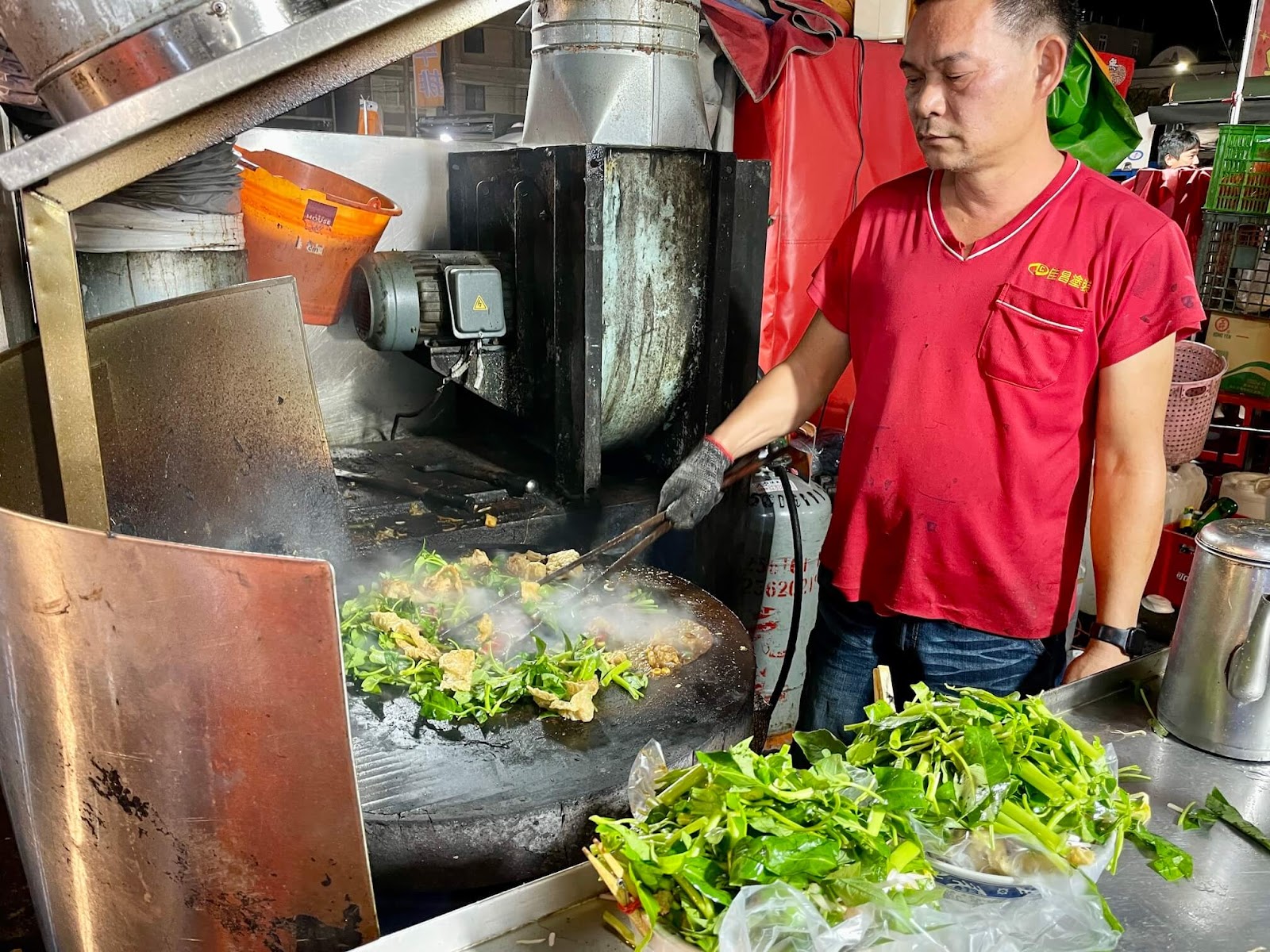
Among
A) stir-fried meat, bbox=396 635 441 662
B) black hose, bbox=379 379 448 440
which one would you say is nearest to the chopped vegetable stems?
stir-fried meat, bbox=396 635 441 662

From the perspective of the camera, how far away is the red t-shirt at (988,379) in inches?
79.7

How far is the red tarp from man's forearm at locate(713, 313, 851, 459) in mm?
2624

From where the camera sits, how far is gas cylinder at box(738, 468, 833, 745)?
13.0 feet

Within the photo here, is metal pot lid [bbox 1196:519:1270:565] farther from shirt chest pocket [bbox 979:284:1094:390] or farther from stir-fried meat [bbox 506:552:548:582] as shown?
stir-fried meat [bbox 506:552:548:582]

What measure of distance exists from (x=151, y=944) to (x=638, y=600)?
133 cm

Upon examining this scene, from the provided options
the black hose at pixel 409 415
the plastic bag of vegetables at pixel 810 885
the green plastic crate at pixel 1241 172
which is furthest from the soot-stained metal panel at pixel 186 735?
the green plastic crate at pixel 1241 172

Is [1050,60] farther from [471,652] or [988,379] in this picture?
[471,652]

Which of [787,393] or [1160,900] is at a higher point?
[787,393]

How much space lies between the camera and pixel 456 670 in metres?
2.03

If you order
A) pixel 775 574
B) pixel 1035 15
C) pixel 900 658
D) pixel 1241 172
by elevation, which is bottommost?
pixel 775 574

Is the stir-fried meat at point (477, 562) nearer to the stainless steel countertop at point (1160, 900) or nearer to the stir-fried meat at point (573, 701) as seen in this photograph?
the stir-fried meat at point (573, 701)

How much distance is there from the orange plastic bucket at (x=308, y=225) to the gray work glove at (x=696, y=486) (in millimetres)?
1528

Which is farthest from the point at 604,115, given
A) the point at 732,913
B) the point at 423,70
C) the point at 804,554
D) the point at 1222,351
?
the point at 423,70

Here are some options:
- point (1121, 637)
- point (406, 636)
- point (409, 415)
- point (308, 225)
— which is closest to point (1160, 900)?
point (1121, 637)
